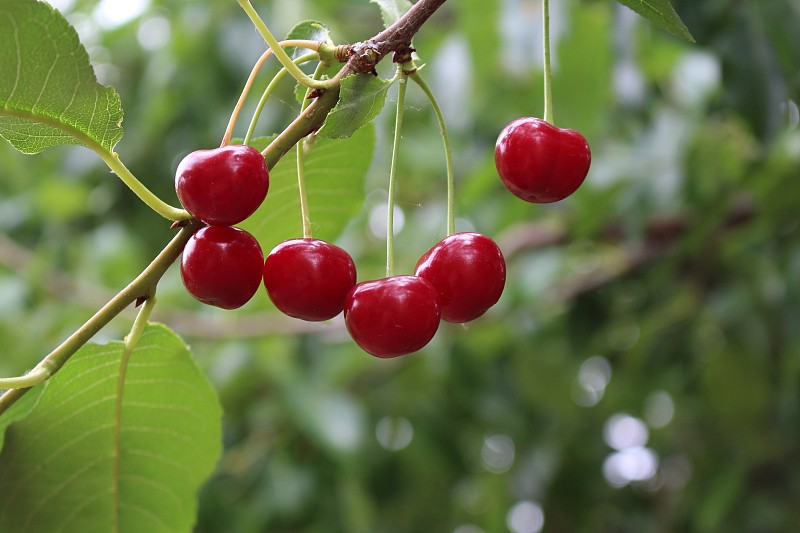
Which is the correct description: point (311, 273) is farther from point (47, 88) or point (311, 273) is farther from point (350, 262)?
point (47, 88)

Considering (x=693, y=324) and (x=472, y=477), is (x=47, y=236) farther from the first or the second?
(x=693, y=324)

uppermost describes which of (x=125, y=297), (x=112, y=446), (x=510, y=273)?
(x=125, y=297)

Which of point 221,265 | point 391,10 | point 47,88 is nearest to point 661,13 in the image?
point 391,10

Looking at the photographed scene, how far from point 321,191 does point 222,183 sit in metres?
0.40

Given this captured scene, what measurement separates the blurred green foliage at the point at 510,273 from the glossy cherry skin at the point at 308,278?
40.1 inches

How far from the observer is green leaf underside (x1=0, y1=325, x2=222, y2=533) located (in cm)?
106

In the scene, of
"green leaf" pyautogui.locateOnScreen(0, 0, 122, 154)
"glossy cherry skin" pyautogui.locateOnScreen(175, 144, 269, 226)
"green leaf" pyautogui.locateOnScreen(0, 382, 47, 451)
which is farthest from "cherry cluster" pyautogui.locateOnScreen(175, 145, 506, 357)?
"green leaf" pyautogui.locateOnScreen(0, 382, 47, 451)

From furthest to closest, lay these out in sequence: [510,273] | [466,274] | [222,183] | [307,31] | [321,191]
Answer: [510,273], [321,191], [307,31], [466,274], [222,183]

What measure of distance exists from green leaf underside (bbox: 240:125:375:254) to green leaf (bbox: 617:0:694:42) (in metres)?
0.40

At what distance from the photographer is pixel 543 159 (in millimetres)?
938

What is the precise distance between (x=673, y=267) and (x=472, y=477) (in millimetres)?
1689

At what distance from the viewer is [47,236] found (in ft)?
12.1

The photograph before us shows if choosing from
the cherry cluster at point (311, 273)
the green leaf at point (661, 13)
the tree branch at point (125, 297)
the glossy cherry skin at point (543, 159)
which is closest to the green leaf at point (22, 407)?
the tree branch at point (125, 297)

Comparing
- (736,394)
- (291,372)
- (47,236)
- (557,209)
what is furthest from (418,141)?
(47,236)
